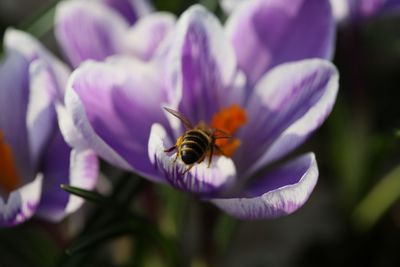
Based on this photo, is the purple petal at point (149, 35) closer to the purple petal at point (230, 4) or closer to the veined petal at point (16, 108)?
the purple petal at point (230, 4)

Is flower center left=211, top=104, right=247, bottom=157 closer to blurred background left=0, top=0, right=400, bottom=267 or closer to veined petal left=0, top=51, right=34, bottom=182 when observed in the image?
blurred background left=0, top=0, right=400, bottom=267

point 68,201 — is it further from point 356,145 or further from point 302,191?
point 356,145

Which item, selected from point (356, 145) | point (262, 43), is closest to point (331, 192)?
point (356, 145)


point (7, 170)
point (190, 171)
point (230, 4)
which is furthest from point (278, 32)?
point (7, 170)

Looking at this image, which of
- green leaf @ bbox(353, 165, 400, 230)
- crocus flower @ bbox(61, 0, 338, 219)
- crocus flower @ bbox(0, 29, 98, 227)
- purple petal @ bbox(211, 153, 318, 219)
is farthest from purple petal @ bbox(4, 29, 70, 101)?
green leaf @ bbox(353, 165, 400, 230)

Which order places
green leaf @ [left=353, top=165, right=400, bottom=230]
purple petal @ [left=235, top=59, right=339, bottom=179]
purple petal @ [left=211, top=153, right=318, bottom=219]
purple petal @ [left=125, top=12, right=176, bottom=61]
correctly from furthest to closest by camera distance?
1. green leaf @ [left=353, top=165, right=400, bottom=230]
2. purple petal @ [left=125, top=12, right=176, bottom=61]
3. purple petal @ [left=235, top=59, right=339, bottom=179]
4. purple petal @ [left=211, top=153, right=318, bottom=219]

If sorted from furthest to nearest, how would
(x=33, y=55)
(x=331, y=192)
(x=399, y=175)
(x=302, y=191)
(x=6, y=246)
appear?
(x=331, y=192) → (x=399, y=175) → (x=6, y=246) → (x=33, y=55) → (x=302, y=191)

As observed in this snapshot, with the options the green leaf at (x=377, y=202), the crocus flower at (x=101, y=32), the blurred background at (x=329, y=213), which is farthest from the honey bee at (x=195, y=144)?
the green leaf at (x=377, y=202)
